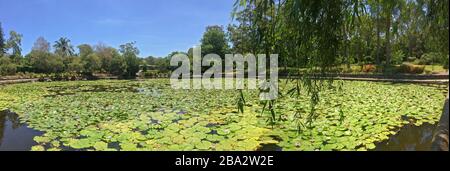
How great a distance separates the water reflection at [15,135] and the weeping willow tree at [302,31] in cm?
427

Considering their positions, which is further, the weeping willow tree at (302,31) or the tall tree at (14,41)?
the tall tree at (14,41)

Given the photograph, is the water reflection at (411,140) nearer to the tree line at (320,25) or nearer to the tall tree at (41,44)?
the tree line at (320,25)

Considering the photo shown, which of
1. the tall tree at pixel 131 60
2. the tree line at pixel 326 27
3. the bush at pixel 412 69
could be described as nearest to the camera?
the tree line at pixel 326 27

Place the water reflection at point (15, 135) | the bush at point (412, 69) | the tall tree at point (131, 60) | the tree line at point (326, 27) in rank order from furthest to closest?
1. the tall tree at point (131, 60)
2. the bush at point (412, 69)
3. the water reflection at point (15, 135)
4. the tree line at point (326, 27)

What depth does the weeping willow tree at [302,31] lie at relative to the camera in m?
2.73

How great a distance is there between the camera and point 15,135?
6.09 m

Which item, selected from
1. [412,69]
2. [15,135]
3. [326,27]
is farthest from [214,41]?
[326,27]

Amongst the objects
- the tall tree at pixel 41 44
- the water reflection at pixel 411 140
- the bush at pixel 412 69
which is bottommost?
the water reflection at pixel 411 140

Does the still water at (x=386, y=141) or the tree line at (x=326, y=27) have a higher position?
the tree line at (x=326, y=27)

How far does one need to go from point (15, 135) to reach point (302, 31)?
5.85 meters

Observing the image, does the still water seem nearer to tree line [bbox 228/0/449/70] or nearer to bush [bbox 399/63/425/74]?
tree line [bbox 228/0/449/70]

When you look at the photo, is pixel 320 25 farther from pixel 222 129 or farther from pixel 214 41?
pixel 214 41

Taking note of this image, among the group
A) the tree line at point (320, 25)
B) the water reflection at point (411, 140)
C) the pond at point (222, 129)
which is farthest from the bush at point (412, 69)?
the tree line at point (320, 25)

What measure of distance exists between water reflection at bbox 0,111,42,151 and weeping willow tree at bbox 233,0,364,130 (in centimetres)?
427
